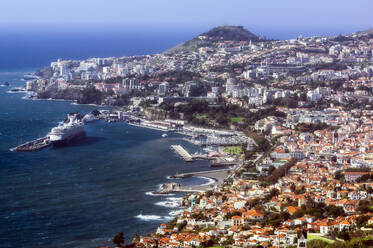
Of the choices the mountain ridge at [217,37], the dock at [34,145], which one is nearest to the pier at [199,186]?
the dock at [34,145]

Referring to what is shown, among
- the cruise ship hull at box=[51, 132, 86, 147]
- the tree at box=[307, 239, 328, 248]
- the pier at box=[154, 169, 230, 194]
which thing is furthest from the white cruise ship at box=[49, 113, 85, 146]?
the tree at box=[307, 239, 328, 248]

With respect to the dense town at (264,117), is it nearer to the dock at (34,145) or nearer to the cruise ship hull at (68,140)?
the cruise ship hull at (68,140)

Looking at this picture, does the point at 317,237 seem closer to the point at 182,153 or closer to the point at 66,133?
the point at 182,153

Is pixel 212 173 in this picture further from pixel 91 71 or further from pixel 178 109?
pixel 91 71

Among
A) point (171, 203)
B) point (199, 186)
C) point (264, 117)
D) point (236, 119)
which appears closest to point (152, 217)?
point (171, 203)

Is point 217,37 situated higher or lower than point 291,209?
higher

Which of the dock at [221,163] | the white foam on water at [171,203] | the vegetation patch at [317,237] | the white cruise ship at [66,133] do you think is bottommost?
the white foam on water at [171,203]
